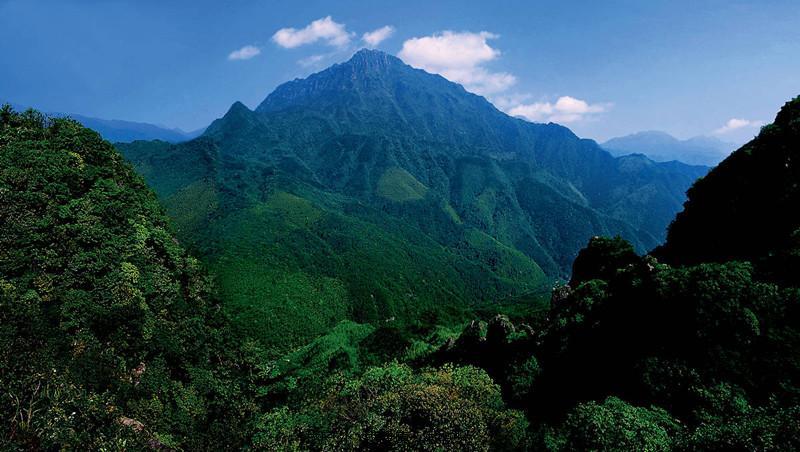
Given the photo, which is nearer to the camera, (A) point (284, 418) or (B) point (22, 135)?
(A) point (284, 418)

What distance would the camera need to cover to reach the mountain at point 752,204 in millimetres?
37219

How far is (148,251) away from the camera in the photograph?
7419cm

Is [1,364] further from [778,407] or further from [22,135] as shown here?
[22,135]

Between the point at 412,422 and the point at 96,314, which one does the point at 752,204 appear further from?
the point at 96,314

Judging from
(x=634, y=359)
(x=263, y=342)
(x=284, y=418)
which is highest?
(x=634, y=359)

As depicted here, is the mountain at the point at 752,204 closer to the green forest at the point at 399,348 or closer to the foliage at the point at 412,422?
the green forest at the point at 399,348

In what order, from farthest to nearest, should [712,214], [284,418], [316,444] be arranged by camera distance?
[712,214]
[284,418]
[316,444]

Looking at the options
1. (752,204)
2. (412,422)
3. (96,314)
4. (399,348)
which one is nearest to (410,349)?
(399,348)

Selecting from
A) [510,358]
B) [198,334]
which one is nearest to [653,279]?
[510,358]

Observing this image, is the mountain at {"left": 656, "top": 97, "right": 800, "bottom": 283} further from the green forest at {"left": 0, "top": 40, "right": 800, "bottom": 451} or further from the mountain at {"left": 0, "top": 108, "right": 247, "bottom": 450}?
the mountain at {"left": 0, "top": 108, "right": 247, "bottom": 450}

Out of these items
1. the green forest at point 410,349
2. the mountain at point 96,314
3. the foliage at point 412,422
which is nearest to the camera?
the green forest at point 410,349

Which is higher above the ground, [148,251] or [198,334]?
[148,251]

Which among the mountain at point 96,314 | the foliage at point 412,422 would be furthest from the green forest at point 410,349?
the mountain at point 96,314

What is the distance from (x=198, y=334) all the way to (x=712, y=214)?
80.8 metres
